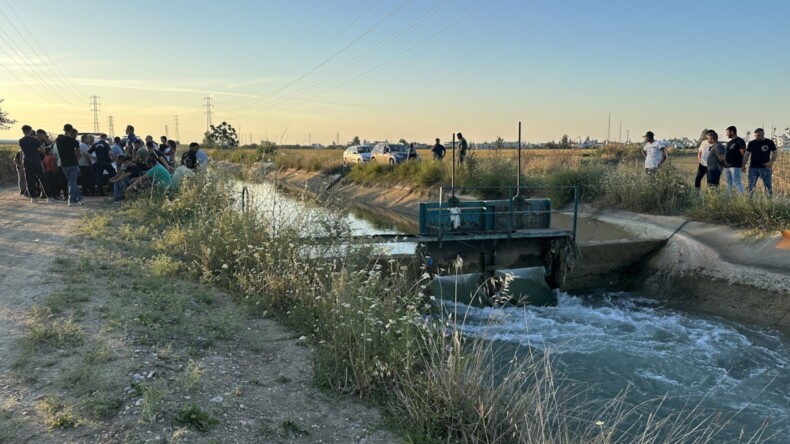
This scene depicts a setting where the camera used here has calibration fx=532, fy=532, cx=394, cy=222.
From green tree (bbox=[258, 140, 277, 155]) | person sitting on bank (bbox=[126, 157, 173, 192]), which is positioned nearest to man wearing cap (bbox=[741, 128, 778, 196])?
green tree (bbox=[258, 140, 277, 155])

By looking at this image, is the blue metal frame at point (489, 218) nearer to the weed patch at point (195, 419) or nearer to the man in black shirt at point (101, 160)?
the weed patch at point (195, 419)

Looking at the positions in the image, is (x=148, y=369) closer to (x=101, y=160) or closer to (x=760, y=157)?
(x=101, y=160)

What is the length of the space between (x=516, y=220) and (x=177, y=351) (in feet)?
29.1

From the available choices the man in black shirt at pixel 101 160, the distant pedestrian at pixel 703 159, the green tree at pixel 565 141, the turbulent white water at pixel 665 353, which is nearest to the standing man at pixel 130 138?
the man in black shirt at pixel 101 160

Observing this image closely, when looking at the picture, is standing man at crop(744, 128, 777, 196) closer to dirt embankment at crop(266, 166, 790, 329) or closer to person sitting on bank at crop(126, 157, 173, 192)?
dirt embankment at crop(266, 166, 790, 329)

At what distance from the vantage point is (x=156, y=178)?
12.4m

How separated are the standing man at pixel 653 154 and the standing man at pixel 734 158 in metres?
2.25

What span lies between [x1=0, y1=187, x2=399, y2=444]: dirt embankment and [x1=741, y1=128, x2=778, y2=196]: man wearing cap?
11.4 m

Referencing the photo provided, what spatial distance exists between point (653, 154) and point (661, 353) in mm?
8778

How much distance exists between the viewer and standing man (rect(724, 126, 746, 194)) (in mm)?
12070

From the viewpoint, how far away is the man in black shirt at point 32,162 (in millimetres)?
12734

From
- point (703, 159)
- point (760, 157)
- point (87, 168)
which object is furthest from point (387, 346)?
point (87, 168)

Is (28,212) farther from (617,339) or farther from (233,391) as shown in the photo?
(617,339)

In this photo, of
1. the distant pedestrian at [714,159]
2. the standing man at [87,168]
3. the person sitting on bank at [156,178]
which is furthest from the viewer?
the standing man at [87,168]
